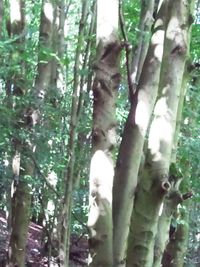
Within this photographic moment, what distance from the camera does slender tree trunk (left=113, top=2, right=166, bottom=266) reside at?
329 centimetres

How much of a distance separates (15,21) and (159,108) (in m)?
5.41

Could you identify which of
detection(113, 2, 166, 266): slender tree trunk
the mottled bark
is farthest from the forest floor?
detection(113, 2, 166, 266): slender tree trunk

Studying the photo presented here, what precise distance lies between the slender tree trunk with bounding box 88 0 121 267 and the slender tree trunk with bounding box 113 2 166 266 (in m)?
0.29

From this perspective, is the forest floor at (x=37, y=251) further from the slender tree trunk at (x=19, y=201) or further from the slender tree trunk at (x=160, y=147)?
the slender tree trunk at (x=160, y=147)

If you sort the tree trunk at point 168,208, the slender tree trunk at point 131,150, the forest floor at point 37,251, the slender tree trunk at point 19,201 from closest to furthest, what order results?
the slender tree trunk at point 131,150 → the tree trunk at point 168,208 → the slender tree trunk at point 19,201 → the forest floor at point 37,251

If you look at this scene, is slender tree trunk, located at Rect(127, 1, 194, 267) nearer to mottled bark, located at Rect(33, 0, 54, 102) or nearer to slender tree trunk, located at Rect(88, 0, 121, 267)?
slender tree trunk, located at Rect(88, 0, 121, 267)

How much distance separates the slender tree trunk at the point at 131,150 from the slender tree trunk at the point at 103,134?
29 centimetres

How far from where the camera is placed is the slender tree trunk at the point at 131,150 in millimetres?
3295

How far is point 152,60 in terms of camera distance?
3.78 metres

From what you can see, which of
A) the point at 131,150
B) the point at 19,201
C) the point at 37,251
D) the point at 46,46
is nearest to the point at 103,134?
the point at 131,150

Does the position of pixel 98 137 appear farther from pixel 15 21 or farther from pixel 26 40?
pixel 15 21

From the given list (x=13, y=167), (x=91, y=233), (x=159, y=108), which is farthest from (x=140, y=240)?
(x=13, y=167)

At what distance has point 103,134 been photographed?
9.93 ft

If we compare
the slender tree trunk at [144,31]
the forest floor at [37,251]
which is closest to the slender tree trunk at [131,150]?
the slender tree trunk at [144,31]
